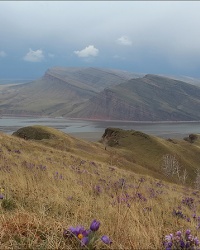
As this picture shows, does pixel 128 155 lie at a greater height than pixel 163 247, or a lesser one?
lesser

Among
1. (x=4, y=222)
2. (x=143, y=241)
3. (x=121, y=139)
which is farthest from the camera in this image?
(x=121, y=139)

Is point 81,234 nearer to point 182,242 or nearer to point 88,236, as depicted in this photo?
point 88,236

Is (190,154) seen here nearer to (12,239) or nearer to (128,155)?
(128,155)

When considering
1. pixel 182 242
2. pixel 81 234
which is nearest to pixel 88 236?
pixel 81 234

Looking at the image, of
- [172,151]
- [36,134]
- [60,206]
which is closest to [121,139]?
[172,151]

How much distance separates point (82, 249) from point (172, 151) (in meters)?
75.6

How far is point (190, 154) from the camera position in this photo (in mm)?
81062

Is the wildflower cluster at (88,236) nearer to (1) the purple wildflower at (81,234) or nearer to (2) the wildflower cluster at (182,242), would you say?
(1) the purple wildflower at (81,234)

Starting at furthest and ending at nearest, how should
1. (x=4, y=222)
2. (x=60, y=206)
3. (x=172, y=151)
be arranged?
(x=172, y=151) → (x=60, y=206) → (x=4, y=222)

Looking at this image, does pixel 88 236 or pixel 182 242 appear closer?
pixel 182 242

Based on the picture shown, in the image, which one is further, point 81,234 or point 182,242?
point 81,234

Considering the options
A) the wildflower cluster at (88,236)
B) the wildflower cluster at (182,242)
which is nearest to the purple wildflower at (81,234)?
the wildflower cluster at (88,236)

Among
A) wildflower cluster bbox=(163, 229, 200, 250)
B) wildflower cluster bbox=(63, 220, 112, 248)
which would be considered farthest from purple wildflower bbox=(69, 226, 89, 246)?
wildflower cluster bbox=(163, 229, 200, 250)

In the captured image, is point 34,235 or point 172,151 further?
point 172,151
